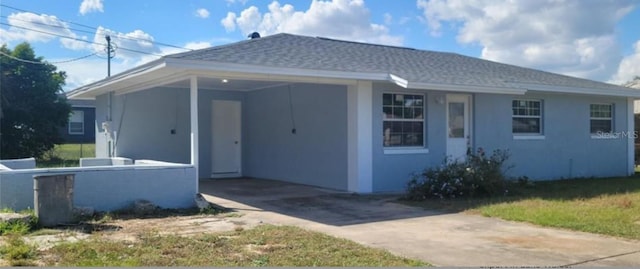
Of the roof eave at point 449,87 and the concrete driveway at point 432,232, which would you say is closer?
the concrete driveway at point 432,232

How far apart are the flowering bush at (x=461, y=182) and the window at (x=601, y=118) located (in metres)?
6.67

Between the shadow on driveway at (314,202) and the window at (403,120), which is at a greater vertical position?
the window at (403,120)

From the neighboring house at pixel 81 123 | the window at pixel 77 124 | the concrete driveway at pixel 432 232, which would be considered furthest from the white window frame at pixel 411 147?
the window at pixel 77 124

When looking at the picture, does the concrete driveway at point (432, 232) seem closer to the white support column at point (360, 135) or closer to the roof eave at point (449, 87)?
the white support column at point (360, 135)

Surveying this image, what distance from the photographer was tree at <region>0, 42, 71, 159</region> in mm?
22281

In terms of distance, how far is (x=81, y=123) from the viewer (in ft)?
115

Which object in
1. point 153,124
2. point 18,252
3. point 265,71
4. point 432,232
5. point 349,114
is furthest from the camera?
point 153,124

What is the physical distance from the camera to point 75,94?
Result: 16.2 meters

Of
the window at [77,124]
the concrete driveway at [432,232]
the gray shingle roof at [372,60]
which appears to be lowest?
the concrete driveway at [432,232]

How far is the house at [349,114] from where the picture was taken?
37.4 ft

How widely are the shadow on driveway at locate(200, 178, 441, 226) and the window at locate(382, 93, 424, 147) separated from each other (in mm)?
1533

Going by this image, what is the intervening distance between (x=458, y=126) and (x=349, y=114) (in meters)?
3.16

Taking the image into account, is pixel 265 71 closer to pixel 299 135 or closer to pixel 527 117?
pixel 299 135

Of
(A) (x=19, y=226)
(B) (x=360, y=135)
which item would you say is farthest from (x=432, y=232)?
(A) (x=19, y=226)
